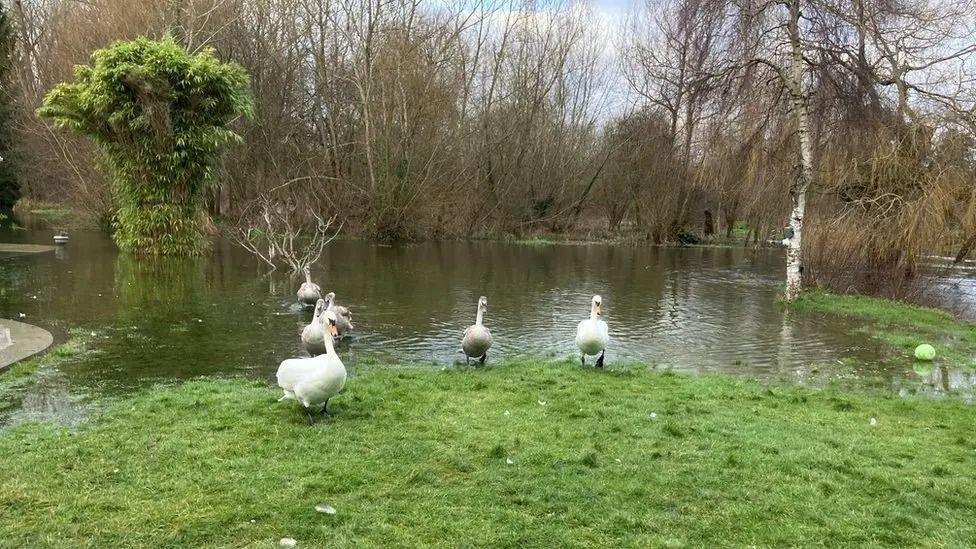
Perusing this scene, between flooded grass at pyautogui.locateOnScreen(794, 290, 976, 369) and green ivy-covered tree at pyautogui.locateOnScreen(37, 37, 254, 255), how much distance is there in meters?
18.6

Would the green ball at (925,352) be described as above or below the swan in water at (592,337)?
below

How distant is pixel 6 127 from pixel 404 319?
122 ft

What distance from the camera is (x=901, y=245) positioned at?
16375 mm

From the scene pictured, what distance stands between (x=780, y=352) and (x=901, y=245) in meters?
7.10

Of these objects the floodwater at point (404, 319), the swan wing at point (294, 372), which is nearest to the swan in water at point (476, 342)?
the floodwater at point (404, 319)

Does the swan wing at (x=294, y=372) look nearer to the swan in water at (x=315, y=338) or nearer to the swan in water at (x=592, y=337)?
the swan in water at (x=315, y=338)

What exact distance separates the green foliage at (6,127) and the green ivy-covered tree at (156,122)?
62.4 ft

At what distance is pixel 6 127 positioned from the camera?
127 ft

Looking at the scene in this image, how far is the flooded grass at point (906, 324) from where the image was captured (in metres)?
11.7

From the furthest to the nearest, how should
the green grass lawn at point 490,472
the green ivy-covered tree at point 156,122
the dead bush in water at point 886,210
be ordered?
1. the green ivy-covered tree at point 156,122
2. the dead bush in water at point 886,210
3. the green grass lawn at point 490,472

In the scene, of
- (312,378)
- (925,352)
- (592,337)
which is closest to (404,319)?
(592,337)

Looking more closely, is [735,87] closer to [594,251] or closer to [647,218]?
[594,251]

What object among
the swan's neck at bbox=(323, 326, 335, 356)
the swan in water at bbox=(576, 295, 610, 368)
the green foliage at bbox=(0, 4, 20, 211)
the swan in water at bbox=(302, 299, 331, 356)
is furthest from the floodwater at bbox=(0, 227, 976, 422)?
the green foliage at bbox=(0, 4, 20, 211)

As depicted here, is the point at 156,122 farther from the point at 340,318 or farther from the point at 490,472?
the point at 490,472
